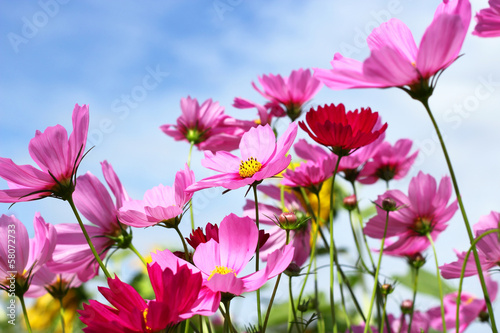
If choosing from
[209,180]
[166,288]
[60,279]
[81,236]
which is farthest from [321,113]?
[60,279]

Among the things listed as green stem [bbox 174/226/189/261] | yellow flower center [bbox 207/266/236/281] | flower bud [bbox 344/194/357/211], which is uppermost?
flower bud [bbox 344/194/357/211]

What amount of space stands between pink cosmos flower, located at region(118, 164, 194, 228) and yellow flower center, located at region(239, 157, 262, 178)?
52 mm

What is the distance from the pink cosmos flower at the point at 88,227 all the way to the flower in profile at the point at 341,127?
30 cm

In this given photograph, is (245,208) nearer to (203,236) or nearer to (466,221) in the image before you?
(203,236)

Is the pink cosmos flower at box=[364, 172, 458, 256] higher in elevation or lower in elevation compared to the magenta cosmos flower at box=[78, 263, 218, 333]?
higher

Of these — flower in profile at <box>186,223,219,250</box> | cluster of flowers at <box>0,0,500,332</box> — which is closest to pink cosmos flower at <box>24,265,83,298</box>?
cluster of flowers at <box>0,0,500,332</box>

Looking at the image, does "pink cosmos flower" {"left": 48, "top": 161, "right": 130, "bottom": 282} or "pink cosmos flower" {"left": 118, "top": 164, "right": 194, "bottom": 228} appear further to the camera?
"pink cosmos flower" {"left": 48, "top": 161, "right": 130, "bottom": 282}

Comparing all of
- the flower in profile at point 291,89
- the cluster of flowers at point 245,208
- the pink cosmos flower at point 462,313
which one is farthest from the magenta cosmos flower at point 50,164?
the pink cosmos flower at point 462,313

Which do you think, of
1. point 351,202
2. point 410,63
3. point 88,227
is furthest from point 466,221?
point 88,227

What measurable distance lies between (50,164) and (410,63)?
364 millimetres

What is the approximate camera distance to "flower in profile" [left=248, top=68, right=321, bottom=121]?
3.05 feet

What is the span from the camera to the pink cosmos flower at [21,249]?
0.59 meters

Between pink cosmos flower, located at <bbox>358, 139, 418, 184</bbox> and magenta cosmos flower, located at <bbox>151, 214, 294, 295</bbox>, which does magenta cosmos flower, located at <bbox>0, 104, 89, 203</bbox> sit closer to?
magenta cosmos flower, located at <bbox>151, 214, 294, 295</bbox>

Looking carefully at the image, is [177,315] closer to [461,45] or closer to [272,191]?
[461,45]
